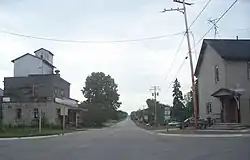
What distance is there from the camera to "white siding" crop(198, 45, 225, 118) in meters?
45.3

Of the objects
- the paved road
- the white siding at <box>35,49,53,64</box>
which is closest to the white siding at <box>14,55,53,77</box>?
the white siding at <box>35,49,53,64</box>

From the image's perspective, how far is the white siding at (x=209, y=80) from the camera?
45.3m

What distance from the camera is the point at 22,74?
8138 cm

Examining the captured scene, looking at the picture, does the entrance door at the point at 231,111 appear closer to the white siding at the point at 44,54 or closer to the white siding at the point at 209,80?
the white siding at the point at 209,80

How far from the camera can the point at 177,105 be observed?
114m

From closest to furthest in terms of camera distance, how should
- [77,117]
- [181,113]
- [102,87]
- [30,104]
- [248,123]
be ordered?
[248,123] < [30,104] < [77,117] < [181,113] < [102,87]

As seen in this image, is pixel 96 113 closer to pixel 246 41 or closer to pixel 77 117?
pixel 77 117

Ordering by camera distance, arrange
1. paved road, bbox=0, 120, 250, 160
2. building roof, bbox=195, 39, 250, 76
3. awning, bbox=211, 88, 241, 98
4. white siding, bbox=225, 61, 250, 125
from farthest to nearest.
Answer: building roof, bbox=195, 39, 250, 76
white siding, bbox=225, 61, 250, 125
awning, bbox=211, 88, 241, 98
paved road, bbox=0, 120, 250, 160

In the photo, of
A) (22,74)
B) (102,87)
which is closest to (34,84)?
(22,74)

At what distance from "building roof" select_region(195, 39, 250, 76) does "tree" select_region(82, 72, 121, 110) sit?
7123 centimetres

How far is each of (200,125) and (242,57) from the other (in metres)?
8.28

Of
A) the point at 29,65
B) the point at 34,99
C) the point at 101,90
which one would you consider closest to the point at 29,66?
the point at 29,65

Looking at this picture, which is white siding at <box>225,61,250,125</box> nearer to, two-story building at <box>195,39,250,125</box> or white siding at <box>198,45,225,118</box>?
two-story building at <box>195,39,250,125</box>

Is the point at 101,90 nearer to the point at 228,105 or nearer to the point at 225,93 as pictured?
the point at 228,105
